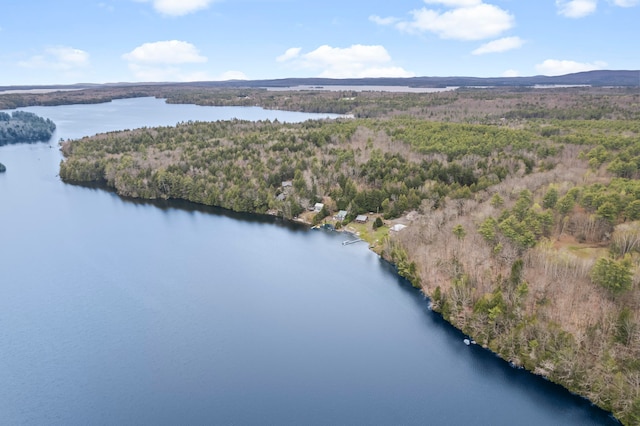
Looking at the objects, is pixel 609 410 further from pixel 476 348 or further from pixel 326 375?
pixel 326 375

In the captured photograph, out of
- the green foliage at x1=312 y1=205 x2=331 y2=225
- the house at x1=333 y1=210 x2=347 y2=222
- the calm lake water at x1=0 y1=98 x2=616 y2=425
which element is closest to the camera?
the calm lake water at x1=0 y1=98 x2=616 y2=425

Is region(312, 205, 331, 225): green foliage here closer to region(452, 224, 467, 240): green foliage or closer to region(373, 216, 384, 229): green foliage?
region(373, 216, 384, 229): green foliage

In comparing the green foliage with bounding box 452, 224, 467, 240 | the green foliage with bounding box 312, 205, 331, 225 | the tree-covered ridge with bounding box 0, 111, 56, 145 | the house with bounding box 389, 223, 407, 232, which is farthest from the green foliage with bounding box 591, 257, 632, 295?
the tree-covered ridge with bounding box 0, 111, 56, 145

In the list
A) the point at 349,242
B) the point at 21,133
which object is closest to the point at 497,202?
the point at 349,242

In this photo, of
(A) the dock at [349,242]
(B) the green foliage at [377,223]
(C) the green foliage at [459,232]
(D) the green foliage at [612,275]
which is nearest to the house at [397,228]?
(B) the green foliage at [377,223]

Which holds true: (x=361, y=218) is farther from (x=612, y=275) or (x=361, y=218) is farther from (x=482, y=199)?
(x=612, y=275)

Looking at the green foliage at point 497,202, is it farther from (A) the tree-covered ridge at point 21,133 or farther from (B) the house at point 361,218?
(A) the tree-covered ridge at point 21,133
